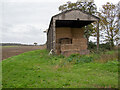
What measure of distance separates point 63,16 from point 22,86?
11.4m

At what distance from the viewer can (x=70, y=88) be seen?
15.3ft

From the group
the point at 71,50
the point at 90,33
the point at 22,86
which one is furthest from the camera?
the point at 90,33

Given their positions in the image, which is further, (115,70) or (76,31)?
(76,31)

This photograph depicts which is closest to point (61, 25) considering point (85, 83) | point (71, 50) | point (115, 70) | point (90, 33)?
point (71, 50)

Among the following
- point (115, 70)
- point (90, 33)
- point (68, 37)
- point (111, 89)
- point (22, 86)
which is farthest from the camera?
point (90, 33)

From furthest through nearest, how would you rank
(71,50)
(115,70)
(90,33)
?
1. (90,33)
2. (71,50)
3. (115,70)

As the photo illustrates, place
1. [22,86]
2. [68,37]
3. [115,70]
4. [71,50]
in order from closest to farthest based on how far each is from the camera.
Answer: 1. [22,86]
2. [115,70]
3. [71,50]
4. [68,37]

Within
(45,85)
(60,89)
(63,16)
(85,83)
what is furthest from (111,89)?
(63,16)

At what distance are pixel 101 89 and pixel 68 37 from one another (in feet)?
50.3

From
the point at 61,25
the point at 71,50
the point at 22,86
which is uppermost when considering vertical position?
the point at 61,25

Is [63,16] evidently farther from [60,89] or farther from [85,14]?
[60,89]

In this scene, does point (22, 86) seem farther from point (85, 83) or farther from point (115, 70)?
point (115, 70)

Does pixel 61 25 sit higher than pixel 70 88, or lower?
higher

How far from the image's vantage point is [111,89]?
440 centimetres
